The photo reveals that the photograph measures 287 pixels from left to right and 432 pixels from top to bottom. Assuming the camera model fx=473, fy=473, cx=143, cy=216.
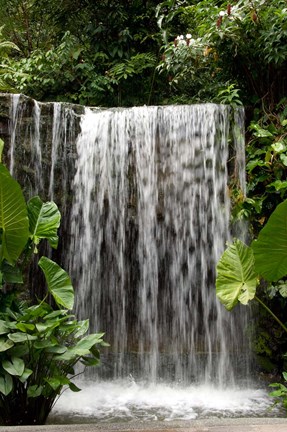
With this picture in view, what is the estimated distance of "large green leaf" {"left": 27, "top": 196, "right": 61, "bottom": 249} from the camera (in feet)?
12.1

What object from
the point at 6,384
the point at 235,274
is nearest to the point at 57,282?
the point at 6,384

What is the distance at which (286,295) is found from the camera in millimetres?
4672

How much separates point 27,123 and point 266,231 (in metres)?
3.18

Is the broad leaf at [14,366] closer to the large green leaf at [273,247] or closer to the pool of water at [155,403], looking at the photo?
the pool of water at [155,403]

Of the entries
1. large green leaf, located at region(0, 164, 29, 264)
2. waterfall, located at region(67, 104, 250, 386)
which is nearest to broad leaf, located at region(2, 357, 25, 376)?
large green leaf, located at region(0, 164, 29, 264)

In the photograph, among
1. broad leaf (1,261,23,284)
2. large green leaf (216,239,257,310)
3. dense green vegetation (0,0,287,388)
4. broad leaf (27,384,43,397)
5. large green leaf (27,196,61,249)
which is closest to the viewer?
broad leaf (27,384,43,397)

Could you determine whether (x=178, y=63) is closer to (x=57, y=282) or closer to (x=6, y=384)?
(x=57, y=282)

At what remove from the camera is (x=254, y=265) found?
12.0 ft

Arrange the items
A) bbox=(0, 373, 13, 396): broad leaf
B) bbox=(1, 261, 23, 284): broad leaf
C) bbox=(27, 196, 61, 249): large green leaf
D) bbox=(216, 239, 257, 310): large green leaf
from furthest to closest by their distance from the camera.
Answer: bbox=(216, 239, 257, 310): large green leaf → bbox=(27, 196, 61, 249): large green leaf → bbox=(1, 261, 23, 284): broad leaf → bbox=(0, 373, 13, 396): broad leaf

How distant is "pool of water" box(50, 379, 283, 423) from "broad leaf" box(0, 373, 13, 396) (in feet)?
2.88

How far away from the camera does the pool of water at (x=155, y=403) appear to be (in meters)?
3.90

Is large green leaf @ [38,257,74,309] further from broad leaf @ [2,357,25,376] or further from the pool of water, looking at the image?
the pool of water

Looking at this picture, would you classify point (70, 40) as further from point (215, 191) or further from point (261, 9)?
point (215, 191)

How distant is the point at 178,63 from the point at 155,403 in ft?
14.6
